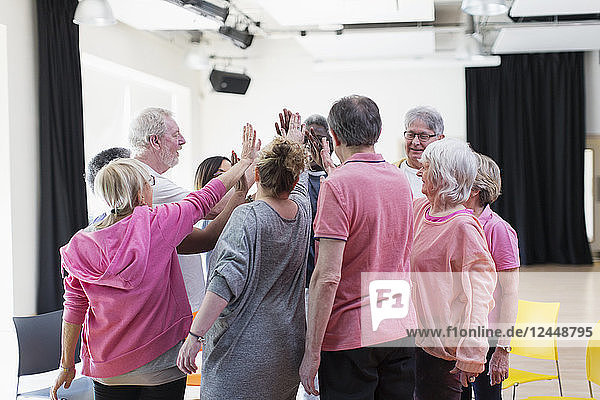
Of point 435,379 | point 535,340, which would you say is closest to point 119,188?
point 435,379

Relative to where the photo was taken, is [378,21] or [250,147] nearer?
[250,147]

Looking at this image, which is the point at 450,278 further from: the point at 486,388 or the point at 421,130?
the point at 421,130

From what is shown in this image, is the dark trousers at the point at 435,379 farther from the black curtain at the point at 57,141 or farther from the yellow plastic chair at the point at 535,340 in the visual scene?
the black curtain at the point at 57,141

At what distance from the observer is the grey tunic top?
212cm

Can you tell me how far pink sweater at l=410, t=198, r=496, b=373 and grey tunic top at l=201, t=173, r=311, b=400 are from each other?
480 mm

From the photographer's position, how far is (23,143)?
557 centimetres

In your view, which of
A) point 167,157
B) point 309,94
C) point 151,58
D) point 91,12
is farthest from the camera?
point 309,94

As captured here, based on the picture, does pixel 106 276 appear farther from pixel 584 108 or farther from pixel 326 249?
pixel 584 108

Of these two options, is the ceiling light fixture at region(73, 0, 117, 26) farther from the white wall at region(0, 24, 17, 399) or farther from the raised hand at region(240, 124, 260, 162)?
the raised hand at region(240, 124, 260, 162)

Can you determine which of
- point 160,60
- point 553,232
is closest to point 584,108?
point 553,232

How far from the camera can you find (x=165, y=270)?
222cm

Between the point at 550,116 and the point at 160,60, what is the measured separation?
21.5 ft

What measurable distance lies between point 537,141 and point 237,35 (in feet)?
18.3

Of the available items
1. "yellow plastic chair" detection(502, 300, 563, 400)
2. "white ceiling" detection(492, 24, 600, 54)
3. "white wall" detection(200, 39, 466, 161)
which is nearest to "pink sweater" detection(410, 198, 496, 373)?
"yellow plastic chair" detection(502, 300, 563, 400)
